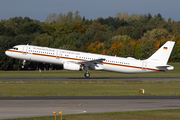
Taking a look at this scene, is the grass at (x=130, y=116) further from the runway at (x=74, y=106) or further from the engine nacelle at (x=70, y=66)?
the engine nacelle at (x=70, y=66)

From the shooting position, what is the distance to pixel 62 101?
27.3 meters

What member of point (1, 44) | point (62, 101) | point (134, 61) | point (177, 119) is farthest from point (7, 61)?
point (177, 119)

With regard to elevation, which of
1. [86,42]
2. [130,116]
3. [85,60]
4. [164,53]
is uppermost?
[86,42]

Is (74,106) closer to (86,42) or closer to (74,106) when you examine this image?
(74,106)

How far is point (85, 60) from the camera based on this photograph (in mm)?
54562

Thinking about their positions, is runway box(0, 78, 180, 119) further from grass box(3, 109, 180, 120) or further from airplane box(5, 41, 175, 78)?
airplane box(5, 41, 175, 78)

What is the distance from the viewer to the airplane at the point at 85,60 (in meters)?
52.6

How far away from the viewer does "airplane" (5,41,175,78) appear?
52.6 meters

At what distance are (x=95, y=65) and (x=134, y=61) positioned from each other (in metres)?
7.82

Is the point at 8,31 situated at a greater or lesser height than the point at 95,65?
greater

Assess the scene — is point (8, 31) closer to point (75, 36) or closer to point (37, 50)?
point (75, 36)

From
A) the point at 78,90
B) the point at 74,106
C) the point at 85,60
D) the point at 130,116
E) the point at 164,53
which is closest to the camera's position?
the point at 130,116

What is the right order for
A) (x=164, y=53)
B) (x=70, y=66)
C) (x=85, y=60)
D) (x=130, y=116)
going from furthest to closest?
(x=164, y=53) → (x=85, y=60) → (x=70, y=66) → (x=130, y=116)

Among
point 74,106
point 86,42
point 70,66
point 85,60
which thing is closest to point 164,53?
point 85,60
